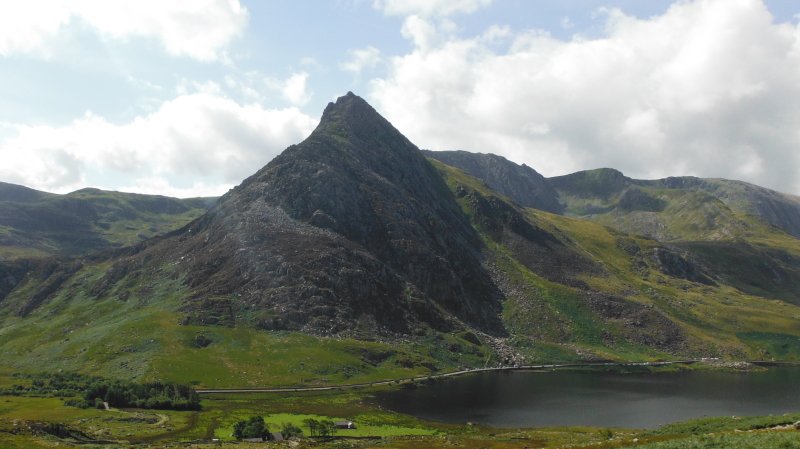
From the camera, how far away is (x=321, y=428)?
8931cm

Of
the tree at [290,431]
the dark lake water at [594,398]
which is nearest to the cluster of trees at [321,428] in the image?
the tree at [290,431]

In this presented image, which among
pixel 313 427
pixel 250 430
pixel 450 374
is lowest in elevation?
pixel 450 374

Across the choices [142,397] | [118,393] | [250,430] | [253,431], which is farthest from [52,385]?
[253,431]

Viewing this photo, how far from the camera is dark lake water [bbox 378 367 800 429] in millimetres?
110188

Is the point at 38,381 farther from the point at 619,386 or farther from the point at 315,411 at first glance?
the point at 619,386

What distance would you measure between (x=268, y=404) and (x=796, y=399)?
473ft

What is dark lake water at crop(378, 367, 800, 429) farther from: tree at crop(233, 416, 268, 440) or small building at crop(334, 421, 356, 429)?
tree at crop(233, 416, 268, 440)

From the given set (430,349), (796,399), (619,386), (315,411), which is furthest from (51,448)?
(796,399)

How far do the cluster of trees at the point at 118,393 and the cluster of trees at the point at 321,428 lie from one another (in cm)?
3548

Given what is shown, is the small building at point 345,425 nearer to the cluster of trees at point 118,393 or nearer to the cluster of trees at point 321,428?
the cluster of trees at point 321,428

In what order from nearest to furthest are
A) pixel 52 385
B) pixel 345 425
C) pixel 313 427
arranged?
pixel 313 427 → pixel 345 425 → pixel 52 385

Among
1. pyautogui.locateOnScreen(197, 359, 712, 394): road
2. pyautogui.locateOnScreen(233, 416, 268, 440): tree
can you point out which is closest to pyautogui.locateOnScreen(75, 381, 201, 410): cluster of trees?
pyautogui.locateOnScreen(197, 359, 712, 394): road

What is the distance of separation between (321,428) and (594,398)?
8169 cm

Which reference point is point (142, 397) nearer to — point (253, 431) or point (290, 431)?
point (253, 431)
